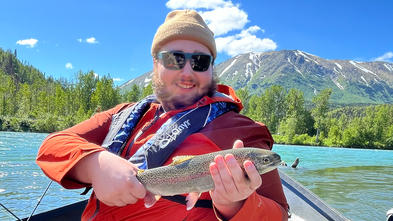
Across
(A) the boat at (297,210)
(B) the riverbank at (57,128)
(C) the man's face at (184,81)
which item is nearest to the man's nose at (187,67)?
(C) the man's face at (184,81)

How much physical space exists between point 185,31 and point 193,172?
1161mm

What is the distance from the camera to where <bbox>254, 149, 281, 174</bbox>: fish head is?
5.46ft

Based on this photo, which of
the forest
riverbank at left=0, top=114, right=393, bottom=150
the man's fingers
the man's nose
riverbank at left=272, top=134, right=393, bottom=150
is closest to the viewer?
the man's fingers

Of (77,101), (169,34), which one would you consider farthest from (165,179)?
(77,101)

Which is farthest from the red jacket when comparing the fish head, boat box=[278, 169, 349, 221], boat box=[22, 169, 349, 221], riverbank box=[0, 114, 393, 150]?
riverbank box=[0, 114, 393, 150]

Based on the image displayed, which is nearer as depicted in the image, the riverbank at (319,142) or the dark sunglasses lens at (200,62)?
the dark sunglasses lens at (200,62)

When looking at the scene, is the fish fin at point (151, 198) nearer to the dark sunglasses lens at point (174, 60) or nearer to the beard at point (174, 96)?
the beard at point (174, 96)

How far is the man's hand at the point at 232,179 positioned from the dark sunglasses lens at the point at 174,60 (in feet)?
3.52

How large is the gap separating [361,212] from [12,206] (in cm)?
943

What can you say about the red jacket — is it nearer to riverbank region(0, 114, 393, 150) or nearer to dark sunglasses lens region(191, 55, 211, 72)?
dark sunglasses lens region(191, 55, 211, 72)

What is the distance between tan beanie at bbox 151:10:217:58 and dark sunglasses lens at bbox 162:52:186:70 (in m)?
0.14

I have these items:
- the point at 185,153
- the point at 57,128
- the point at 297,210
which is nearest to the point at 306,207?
the point at 297,210

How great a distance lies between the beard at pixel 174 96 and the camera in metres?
2.54

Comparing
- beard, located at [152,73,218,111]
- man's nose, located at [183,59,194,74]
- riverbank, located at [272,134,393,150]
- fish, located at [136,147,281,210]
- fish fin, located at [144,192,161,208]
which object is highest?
man's nose, located at [183,59,194,74]
